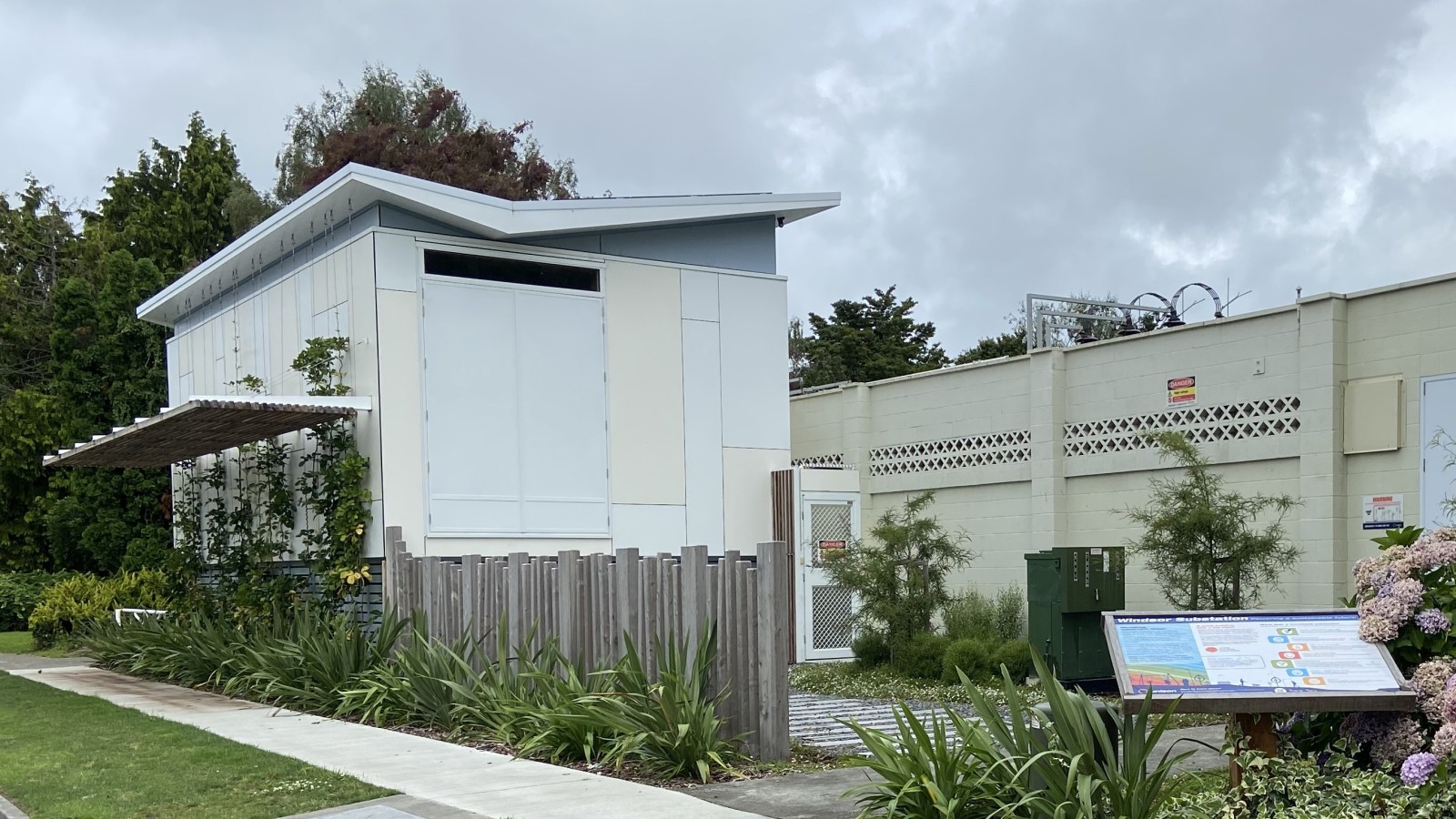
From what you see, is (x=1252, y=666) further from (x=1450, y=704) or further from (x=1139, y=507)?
(x=1139, y=507)

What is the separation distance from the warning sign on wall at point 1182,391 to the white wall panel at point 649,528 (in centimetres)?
629

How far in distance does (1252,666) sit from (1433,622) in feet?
3.17

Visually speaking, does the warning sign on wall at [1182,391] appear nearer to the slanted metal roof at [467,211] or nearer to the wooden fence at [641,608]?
the slanted metal roof at [467,211]

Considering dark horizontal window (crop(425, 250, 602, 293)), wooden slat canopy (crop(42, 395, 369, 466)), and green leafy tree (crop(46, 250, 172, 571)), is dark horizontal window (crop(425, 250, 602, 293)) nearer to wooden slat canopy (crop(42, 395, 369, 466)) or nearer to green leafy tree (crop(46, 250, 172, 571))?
wooden slat canopy (crop(42, 395, 369, 466))

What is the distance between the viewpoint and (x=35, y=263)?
39344mm

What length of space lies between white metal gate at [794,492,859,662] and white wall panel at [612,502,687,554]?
1.77m

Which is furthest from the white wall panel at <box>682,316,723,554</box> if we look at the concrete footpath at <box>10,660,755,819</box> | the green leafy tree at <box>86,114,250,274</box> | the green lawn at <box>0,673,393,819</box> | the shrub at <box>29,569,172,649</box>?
the green leafy tree at <box>86,114,250,274</box>

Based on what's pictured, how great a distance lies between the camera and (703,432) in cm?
1709

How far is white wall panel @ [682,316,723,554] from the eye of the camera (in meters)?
16.9

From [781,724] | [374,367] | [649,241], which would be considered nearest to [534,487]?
[374,367]

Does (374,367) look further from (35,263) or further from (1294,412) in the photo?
(35,263)

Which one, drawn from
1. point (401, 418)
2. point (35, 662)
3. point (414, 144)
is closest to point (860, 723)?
point (401, 418)

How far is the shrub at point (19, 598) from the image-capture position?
26.9 meters

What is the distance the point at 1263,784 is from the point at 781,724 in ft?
12.8
